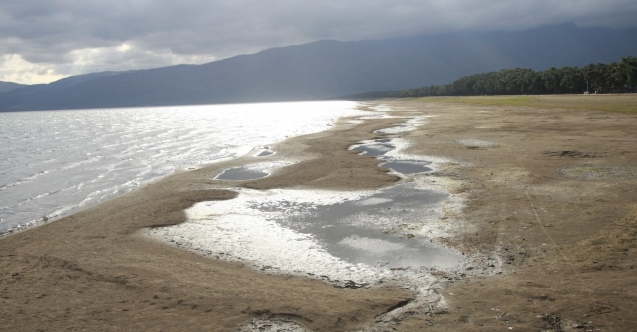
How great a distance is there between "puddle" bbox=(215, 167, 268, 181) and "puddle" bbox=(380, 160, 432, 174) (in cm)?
640

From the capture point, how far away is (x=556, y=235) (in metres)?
11.3

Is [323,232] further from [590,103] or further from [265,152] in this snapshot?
[590,103]

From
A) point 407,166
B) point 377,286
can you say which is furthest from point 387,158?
point 377,286

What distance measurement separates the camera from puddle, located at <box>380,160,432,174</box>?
22.6 meters

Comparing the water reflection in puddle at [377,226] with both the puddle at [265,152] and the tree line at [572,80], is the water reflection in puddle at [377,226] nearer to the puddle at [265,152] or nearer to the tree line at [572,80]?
the puddle at [265,152]

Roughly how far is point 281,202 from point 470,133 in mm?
25203

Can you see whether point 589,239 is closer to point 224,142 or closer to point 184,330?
point 184,330

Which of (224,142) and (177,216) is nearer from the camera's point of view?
(177,216)

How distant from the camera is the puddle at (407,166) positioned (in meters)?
22.6

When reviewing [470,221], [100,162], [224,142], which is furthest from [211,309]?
[224,142]

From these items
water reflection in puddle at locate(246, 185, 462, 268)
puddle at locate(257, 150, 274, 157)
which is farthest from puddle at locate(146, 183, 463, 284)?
puddle at locate(257, 150, 274, 157)

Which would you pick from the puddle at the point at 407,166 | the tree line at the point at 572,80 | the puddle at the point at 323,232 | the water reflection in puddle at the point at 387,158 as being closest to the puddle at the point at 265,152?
the water reflection in puddle at the point at 387,158

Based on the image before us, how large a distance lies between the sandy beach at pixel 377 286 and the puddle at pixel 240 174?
365cm

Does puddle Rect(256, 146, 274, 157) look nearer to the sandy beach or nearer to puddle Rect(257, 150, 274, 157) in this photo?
puddle Rect(257, 150, 274, 157)
